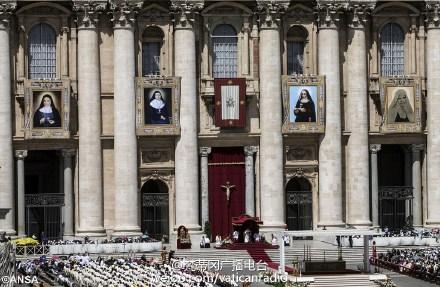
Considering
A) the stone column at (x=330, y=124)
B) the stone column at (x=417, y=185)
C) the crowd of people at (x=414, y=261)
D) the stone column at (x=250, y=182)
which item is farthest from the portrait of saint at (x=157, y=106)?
the crowd of people at (x=414, y=261)

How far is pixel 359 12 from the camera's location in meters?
141

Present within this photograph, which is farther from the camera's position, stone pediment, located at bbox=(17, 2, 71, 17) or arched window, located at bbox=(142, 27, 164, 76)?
arched window, located at bbox=(142, 27, 164, 76)

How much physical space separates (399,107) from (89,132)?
85.0 feet

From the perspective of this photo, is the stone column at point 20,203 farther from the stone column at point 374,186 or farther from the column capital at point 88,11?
the stone column at point 374,186

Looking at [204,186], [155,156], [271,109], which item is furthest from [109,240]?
[271,109]

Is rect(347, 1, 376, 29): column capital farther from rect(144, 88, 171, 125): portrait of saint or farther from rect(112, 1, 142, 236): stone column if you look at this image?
rect(112, 1, 142, 236): stone column

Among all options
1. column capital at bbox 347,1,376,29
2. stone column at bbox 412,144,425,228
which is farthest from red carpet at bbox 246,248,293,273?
column capital at bbox 347,1,376,29

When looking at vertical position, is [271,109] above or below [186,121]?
above

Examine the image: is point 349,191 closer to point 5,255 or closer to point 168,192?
point 168,192

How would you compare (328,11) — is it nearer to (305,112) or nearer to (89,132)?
(305,112)

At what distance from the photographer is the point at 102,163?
138 m

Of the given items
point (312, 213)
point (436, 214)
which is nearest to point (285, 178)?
point (312, 213)

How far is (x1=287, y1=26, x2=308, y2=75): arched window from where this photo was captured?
142 metres

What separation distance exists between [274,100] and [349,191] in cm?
997
